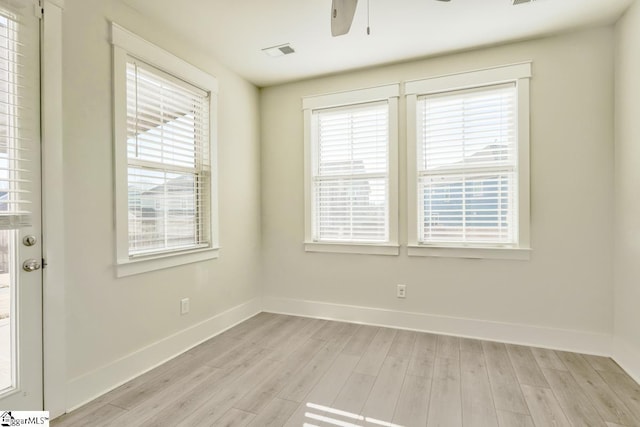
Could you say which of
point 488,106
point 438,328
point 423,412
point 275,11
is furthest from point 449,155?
point 423,412

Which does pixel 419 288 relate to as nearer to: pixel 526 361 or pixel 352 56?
pixel 526 361

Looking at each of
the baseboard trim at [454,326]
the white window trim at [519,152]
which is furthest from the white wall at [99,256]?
the white window trim at [519,152]

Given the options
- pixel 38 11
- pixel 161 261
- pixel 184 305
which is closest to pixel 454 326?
pixel 184 305

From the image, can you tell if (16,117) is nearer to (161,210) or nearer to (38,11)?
(38,11)

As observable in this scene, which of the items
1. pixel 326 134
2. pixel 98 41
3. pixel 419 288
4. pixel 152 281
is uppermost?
pixel 98 41

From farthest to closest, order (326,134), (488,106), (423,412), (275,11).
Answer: (326,134), (488,106), (275,11), (423,412)

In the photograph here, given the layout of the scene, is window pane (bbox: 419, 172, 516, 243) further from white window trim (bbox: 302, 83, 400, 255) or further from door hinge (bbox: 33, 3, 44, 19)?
door hinge (bbox: 33, 3, 44, 19)

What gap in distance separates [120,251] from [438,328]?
9.20ft

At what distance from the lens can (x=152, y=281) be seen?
263 centimetres

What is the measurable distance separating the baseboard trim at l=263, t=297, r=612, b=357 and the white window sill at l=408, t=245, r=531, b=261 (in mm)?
592

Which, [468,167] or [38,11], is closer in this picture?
[38,11]

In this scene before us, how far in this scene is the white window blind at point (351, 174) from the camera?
3.51 meters

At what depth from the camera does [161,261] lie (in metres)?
2.69

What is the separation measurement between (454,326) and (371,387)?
4.27 feet
